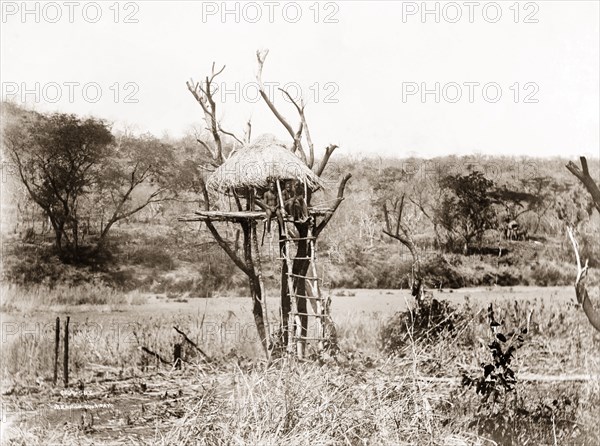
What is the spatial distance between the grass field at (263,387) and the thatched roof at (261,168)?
83.2 inches

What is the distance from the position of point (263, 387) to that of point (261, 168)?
3.58m

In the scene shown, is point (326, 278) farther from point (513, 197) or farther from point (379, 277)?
point (513, 197)

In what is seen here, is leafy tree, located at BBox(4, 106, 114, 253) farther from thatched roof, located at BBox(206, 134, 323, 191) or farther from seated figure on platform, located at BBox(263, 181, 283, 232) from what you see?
seated figure on platform, located at BBox(263, 181, 283, 232)

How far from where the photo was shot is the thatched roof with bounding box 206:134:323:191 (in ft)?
30.1

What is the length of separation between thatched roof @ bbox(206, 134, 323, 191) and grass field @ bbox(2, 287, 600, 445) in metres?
2.11

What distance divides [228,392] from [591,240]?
13311 millimetres

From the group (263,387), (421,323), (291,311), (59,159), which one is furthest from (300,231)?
(59,159)

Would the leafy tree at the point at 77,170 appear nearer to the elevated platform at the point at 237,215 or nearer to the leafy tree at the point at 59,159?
the leafy tree at the point at 59,159

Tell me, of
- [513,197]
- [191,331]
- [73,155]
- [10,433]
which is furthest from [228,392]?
[513,197]

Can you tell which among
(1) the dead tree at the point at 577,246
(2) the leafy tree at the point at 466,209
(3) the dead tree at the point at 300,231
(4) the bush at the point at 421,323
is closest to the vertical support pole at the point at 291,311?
(3) the dead tree at the point at 300,231

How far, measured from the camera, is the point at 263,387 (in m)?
6.28

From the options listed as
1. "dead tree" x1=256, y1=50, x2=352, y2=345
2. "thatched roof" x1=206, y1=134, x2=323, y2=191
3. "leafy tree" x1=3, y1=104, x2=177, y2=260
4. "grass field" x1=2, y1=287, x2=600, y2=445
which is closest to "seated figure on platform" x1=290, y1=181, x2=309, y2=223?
"dead tree" x1=256, y1=50, x2=352, y2=345

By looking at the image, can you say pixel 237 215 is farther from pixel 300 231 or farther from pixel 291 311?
pixel 291 311

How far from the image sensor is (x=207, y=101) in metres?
10.3
